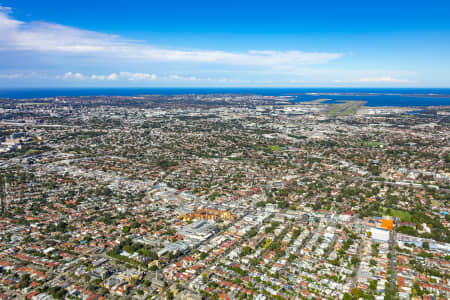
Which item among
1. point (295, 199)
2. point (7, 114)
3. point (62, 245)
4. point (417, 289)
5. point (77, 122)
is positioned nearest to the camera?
point (417, 289)

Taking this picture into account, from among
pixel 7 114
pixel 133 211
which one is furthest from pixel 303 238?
pixel 7 114

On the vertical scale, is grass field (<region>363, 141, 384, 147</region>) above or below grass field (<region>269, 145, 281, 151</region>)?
above

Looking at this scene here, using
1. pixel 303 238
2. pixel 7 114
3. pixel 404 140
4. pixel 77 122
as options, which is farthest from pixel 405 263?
pixel 7 114

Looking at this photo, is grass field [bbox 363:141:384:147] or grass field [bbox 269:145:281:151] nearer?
grass field [bbox 269:145:281:151]

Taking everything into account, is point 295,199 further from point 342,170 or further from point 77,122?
point 77,122

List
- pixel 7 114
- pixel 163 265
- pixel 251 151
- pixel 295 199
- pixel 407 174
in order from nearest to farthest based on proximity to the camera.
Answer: pixel 163 265
pixel 295 199
pixel 407 174
pixel 251 151
pixel 7 114

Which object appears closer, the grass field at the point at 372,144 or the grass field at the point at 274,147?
the grass field at the point at 274,147

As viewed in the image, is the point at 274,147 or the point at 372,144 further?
the point at 372,144

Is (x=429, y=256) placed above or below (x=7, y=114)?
below

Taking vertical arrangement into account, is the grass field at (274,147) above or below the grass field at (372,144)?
below

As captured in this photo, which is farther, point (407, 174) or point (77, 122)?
point (77, 122)
